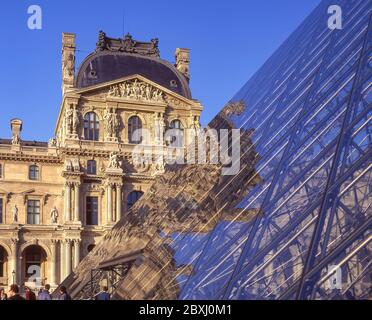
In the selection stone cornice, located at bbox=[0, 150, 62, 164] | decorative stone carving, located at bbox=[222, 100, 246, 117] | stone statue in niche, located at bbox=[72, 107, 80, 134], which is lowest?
decorative stone carving, located at bbox=[222, 100, 246, 117]

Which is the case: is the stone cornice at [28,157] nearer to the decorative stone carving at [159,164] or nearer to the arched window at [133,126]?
the arched window at [133,126]

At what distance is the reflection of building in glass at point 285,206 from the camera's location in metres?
7.24

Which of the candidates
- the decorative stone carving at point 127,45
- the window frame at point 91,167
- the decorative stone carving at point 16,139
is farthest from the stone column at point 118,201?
the decorative stone carving at point 127,45

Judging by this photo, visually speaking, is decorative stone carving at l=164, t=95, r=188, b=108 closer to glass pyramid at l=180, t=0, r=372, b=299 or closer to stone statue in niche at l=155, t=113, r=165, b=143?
stone statue in niche at l=155, t=113, r=165, b=143

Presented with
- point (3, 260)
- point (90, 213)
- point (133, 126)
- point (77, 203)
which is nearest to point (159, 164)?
point (133, 126)

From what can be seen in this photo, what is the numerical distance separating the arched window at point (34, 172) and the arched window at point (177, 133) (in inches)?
428

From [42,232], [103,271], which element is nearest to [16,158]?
[42,232]

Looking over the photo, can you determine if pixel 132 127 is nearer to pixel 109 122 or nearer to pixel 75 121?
pixel 109 122

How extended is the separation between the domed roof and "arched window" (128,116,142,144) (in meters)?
3.66

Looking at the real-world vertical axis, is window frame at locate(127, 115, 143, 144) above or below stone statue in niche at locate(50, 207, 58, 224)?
above

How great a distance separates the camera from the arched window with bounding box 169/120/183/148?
5603 centimetres

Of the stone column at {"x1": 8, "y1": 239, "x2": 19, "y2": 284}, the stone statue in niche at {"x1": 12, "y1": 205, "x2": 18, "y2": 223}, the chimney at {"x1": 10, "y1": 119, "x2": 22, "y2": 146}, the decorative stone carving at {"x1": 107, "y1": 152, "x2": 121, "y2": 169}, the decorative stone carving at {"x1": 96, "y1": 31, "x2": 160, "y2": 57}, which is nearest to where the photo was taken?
the stone column at {"x1": 8, "y1": 239, "x2": 19, "y2": 284}

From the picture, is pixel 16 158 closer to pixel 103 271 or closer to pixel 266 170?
pixel 103 271

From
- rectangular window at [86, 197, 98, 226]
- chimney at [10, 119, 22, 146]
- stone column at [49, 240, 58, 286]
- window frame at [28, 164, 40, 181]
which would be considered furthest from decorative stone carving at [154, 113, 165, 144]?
A: stone column at [49, 240, 58, 286]
